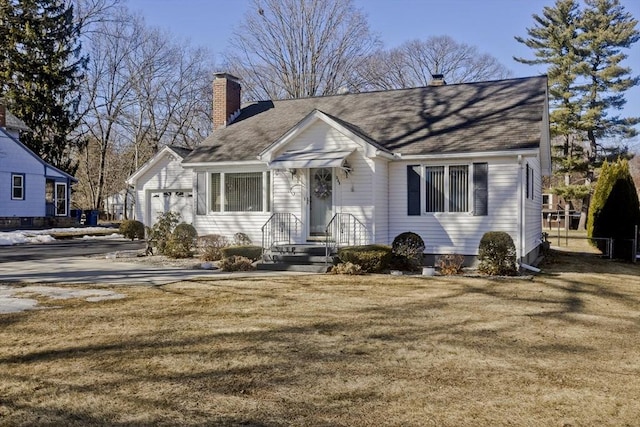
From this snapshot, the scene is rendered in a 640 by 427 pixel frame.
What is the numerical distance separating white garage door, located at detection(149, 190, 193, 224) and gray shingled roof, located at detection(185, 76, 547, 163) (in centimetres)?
575

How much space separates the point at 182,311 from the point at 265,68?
32.2 m

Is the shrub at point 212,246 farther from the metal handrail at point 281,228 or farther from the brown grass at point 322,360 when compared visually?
the brown grass at point 322,360

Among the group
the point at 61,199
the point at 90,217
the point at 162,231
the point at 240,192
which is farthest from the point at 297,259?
the point at 61,199

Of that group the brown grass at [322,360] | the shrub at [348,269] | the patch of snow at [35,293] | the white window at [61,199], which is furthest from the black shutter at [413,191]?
the white window at [61,199]

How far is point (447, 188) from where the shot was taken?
47.9 feet

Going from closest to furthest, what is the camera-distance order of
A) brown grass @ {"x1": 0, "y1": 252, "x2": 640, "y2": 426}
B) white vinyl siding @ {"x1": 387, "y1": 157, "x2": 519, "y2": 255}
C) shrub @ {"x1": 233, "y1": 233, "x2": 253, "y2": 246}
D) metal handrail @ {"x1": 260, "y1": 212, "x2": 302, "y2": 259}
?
1. brown grass @ {"x1": 0, "y1": 252, "x2": 640, "y2": 426}
2. white vinyl siding @ {"x1": 387, "y1": 157, "x2": 519, "y2": 255}
3. metal handrail @ {"x1": 260, "y1": 212, "x2": 302, "y2": 259}
4. shrub @ {"x1": 233, "y1": 233, "x2": 253, "y2": 246}

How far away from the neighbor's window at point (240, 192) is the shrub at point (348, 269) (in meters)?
4.21

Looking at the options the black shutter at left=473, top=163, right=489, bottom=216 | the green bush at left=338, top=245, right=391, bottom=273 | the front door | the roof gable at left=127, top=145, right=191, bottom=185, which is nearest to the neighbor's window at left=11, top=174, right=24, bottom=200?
the roof gable at left=127, top=145, right=191, bottom=185

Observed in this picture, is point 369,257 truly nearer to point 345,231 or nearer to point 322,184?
point 345,231

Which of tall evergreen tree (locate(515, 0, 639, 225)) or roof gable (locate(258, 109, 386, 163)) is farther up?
tall evergreen tree (locate(515, 0, 639, 225))

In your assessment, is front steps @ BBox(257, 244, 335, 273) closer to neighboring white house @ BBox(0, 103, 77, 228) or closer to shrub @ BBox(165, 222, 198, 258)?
shrub @ BBox(165, 222, 198, 258)

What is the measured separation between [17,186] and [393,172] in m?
25.6

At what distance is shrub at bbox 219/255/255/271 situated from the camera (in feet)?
44.6

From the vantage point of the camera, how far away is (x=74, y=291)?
10000mm
